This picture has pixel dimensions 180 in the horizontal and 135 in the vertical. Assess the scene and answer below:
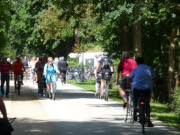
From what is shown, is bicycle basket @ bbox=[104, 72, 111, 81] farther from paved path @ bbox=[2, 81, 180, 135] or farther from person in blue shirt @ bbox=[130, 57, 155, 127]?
person in blue shirt @ bbox=[130, 57, 155, 127]

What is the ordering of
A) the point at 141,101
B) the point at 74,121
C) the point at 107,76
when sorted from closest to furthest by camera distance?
1. the point at 141,101
2. the point at 74,121
3. the point at 107,76

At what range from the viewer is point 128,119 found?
15391mm

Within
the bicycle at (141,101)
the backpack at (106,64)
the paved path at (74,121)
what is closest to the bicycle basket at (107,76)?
the backpack at (106,64)

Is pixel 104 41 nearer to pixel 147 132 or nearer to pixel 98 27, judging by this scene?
pixel 98 27

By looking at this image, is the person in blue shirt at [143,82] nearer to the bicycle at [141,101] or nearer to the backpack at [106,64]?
the bicycle at [141,101]

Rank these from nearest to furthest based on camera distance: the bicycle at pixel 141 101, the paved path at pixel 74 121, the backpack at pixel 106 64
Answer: the bicycle at pixel 141 101, the paved path at pixel 74 121, the backpack at pixel 106 64

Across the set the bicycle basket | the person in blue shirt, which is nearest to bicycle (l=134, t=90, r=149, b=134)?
the person in blue shirt

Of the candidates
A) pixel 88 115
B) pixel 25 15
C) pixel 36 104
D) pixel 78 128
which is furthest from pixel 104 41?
pixel 25 15

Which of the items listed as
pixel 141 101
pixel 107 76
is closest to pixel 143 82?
pixel 141 101

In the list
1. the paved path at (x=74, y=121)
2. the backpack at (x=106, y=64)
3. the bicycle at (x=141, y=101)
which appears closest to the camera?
the bicycle at (x=141, y=101)

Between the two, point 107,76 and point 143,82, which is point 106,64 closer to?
point 107,76

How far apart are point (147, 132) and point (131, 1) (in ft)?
14.6

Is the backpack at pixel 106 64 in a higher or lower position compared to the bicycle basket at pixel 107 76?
higher

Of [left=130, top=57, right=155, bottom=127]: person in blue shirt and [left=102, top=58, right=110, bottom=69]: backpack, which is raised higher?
[left=102, top=58, right=110, bottom=69]: backpack
